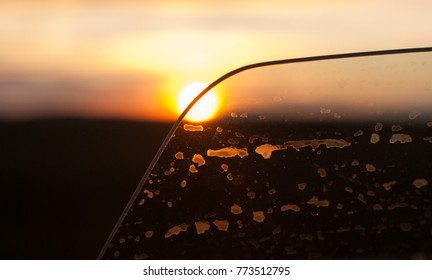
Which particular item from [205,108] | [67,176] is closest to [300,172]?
[205,108]

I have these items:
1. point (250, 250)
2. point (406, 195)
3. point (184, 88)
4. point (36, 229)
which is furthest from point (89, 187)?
point (406, 195)

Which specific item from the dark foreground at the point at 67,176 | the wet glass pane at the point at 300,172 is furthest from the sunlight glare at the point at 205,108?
the dark foreground at the point at 67,176

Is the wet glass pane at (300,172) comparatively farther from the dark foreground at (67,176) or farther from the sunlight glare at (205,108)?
the dark foreground at (67,176)

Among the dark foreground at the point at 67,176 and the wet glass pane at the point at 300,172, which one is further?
the dark foreground at the point at 67,176

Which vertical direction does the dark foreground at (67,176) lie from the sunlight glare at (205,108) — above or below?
below

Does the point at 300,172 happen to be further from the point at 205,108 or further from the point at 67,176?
the point at 67,176

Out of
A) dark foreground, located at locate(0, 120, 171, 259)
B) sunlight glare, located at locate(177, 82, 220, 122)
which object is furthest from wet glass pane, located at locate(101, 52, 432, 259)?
dark foreground, located at locate(0, 120, 171, 259)
